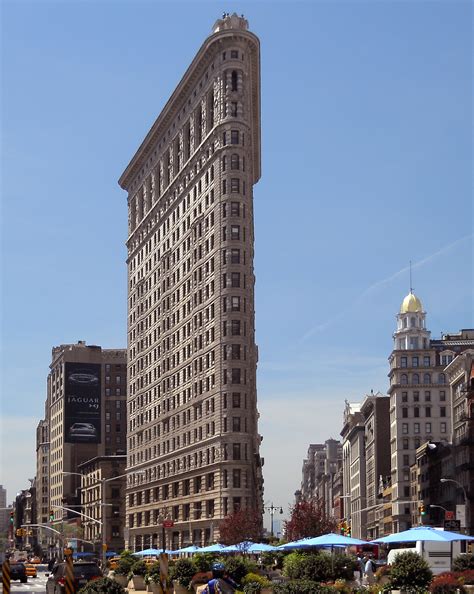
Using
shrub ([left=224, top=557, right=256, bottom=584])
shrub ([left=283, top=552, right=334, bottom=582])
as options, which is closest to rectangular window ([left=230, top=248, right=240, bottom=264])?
shrub ([left=224, top=557, right=256, bottom=584])

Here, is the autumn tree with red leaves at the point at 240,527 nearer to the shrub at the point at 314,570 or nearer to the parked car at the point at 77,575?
the parked car at the point at 77,575

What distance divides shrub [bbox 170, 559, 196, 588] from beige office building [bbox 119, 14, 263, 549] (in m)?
61.9

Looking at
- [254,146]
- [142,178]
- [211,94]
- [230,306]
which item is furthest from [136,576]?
[142,178]

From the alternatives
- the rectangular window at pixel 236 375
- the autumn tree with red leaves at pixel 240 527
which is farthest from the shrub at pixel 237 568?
the rectangular window at pixel 236 375

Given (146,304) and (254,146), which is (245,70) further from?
(146,304)

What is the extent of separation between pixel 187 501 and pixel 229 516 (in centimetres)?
1515

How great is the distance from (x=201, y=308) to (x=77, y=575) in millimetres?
78555

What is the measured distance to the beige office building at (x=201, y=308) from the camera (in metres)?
117

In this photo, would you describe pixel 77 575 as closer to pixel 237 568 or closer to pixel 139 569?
pixel 237 568

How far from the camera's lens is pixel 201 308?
4921 inches

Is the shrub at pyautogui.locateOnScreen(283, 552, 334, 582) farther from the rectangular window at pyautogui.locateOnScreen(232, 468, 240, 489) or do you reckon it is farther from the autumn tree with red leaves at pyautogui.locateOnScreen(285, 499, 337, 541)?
the autumn tree with red leaves at pyautogui.locateOnScreen(285, 499, 337, 541)

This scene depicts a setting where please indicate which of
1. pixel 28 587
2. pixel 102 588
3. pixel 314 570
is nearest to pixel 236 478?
pixel 28 587

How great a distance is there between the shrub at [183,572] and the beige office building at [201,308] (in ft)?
203

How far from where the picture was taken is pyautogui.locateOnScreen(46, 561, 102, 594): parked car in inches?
1709
